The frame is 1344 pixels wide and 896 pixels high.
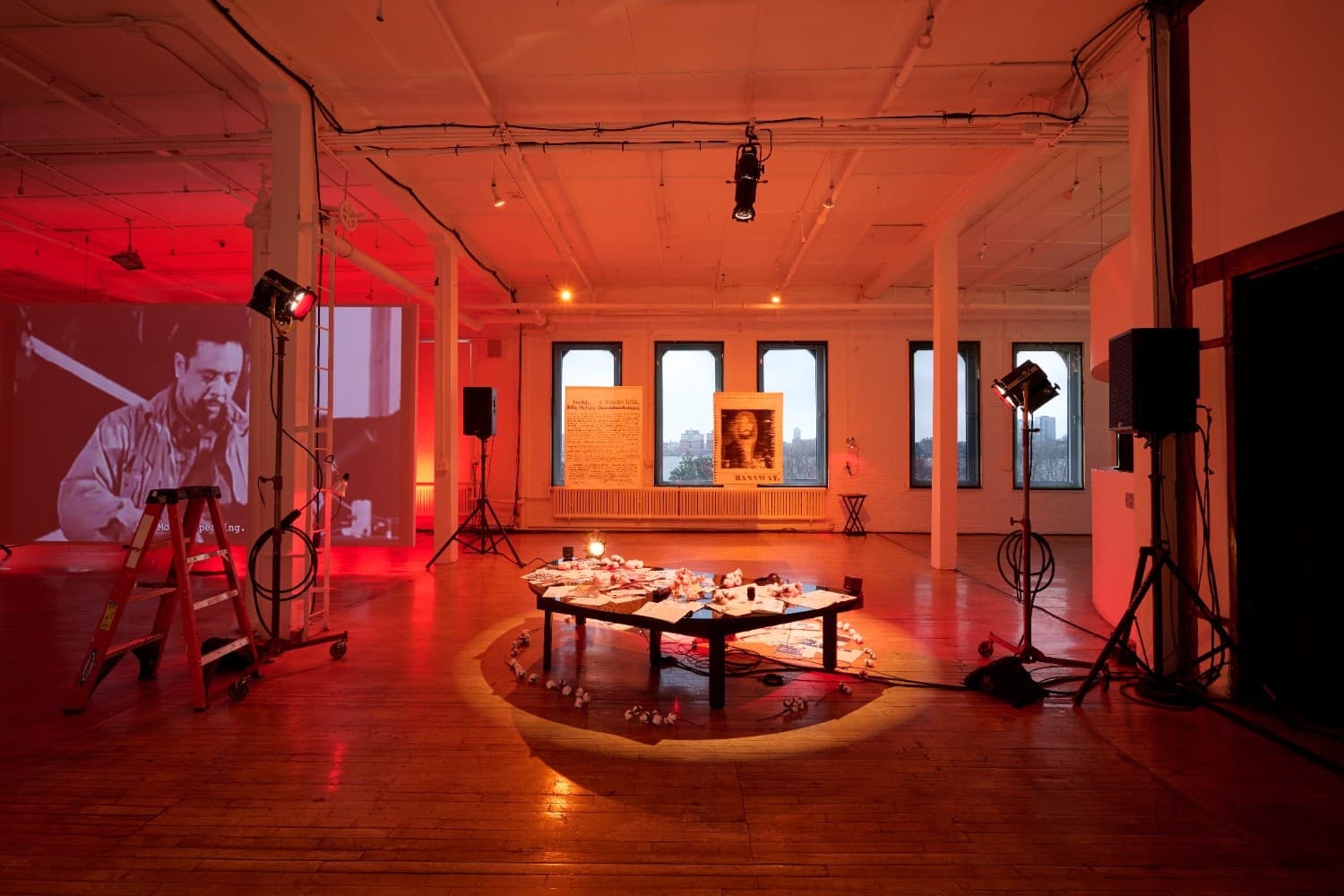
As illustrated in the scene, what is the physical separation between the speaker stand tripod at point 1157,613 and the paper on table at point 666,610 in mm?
1976

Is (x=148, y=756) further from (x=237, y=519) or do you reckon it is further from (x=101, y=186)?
(x=101, y=186)

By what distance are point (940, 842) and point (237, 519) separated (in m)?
7.67

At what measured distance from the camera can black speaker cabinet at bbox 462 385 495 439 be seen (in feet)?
22.7

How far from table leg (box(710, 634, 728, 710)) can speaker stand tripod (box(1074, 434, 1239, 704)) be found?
1.75m

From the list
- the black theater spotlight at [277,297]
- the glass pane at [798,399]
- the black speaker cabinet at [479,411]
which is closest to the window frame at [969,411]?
the glass pane at [798,399]

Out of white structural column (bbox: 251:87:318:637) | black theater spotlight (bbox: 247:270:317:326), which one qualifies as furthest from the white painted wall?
black theater spotlight (bbox: 247:270:317:326)

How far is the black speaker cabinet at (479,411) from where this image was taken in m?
6.93

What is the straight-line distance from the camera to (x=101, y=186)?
5.93m

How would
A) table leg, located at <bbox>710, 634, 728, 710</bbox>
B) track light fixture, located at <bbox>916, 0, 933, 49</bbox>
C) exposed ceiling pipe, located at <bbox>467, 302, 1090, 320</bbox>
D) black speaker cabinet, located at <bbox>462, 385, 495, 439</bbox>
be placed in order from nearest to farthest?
table leg, located at <bbox>710, 634, 728, 710</bbox>
track light fixture, located at <bbox>916, 0, 933, 49</bbox>
black speaker cabinet, located at <bbox>462, 385, 495, 439</bbox>
exposed ceiling pipe, located at <bbox>467, 302, 1090, 320</bbox>

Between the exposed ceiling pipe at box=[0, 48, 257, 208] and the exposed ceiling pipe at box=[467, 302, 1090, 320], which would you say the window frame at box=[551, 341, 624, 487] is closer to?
the exposed ceiling pipe at box=[467, 302, 1090, 320]

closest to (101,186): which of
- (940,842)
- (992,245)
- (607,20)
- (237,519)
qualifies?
(237,519)

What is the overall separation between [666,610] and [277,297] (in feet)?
9.23

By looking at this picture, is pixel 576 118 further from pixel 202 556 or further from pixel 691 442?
pixel 691 442

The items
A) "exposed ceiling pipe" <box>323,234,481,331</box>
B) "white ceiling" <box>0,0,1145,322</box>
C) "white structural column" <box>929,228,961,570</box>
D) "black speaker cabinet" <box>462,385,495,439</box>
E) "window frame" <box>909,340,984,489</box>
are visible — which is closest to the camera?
"white ceiling" <box>0,0,1145,322</box>
